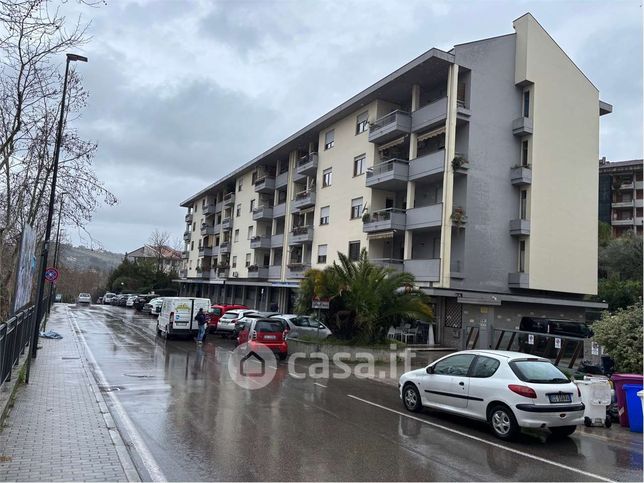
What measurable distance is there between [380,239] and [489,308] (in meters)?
7.95

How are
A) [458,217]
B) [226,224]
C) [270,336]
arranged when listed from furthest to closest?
[226,224] < [458,217] < [270,336]

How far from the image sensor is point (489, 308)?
26.7m

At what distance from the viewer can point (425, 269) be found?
26938 millimetres

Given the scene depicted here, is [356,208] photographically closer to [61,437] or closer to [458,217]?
[458,217]

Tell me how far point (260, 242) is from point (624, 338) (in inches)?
1397

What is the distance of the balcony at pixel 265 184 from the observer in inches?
1844

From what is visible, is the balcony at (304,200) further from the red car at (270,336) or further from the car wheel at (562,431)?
the car wheel at (562,431)

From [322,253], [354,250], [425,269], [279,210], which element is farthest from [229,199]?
[425,269]

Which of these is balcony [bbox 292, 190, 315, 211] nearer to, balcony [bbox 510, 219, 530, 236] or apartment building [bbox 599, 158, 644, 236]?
balcony [bbox 510, 219, 530, 236]

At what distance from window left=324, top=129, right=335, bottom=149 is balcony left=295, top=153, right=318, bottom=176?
118 cm

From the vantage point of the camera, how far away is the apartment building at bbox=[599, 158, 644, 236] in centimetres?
7056

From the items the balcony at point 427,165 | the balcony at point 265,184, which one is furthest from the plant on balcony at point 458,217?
the balcony at point 265,184

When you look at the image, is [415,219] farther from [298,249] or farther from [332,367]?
[298,249]

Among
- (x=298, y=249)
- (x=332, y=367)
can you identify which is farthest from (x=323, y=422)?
(x=298, y=249)
